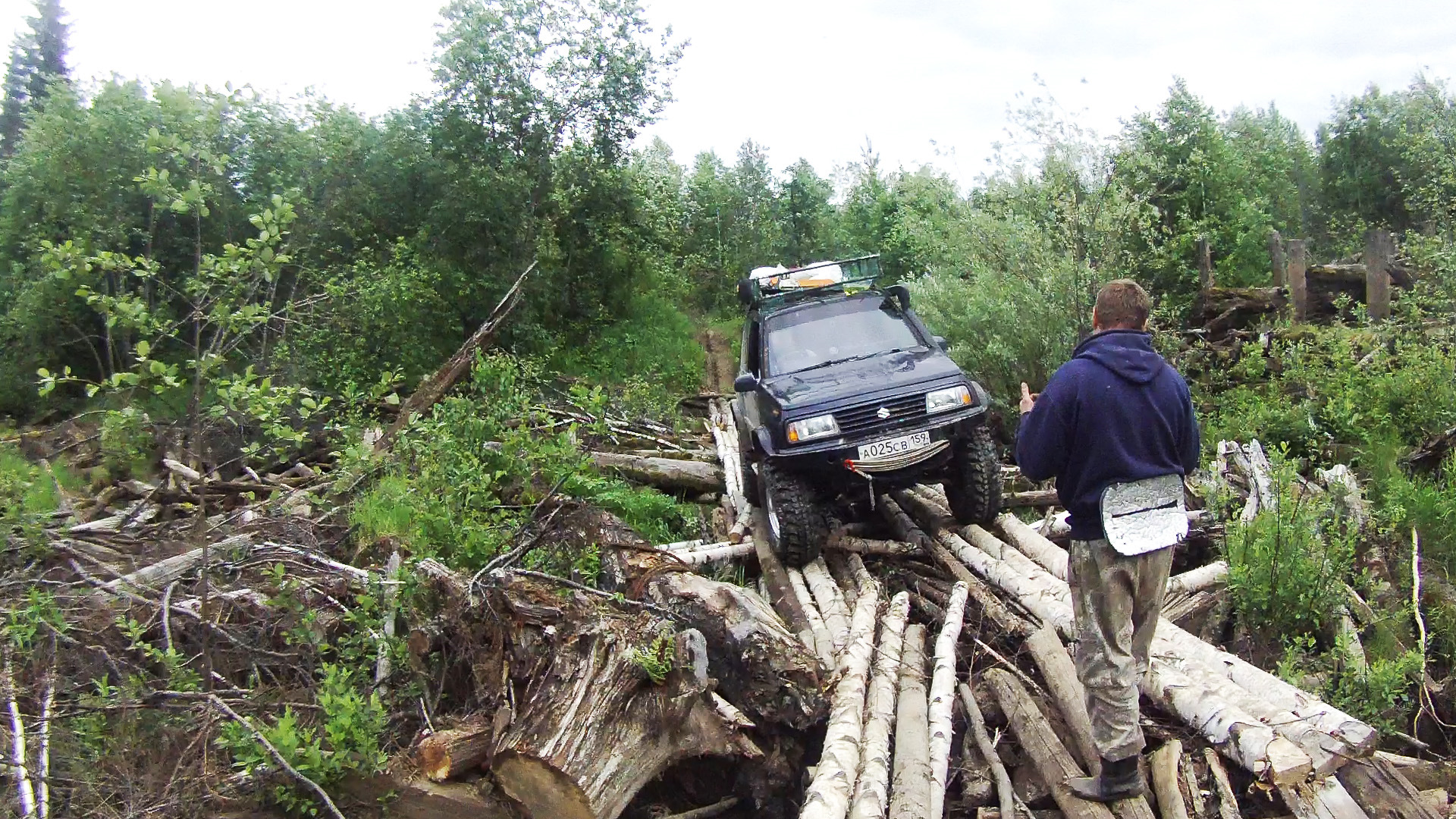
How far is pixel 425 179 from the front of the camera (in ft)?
53.0

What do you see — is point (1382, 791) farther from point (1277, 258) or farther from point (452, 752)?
point (1277, 258)

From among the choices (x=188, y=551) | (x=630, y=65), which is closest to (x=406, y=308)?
(x=630, y=65)

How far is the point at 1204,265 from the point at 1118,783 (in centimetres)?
1138

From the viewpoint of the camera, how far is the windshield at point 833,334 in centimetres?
782

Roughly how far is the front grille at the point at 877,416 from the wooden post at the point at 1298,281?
714 cm

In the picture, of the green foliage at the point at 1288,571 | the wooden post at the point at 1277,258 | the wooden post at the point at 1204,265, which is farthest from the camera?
the wooden post at the point at 1204,265

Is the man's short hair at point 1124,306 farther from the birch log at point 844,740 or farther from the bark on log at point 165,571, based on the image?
the bark on log at point 165,571

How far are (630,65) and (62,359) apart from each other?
11587mm

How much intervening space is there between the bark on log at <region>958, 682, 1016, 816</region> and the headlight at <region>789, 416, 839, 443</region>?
229cm

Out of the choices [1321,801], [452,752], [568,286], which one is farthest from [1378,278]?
[568,286]

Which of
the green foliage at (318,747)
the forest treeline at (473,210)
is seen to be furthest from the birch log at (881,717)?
the forest treeline at (473,210)

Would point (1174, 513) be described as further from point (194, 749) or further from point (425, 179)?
point (425, 179)

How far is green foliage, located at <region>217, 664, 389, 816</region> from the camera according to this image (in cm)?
407

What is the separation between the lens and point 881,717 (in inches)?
167
